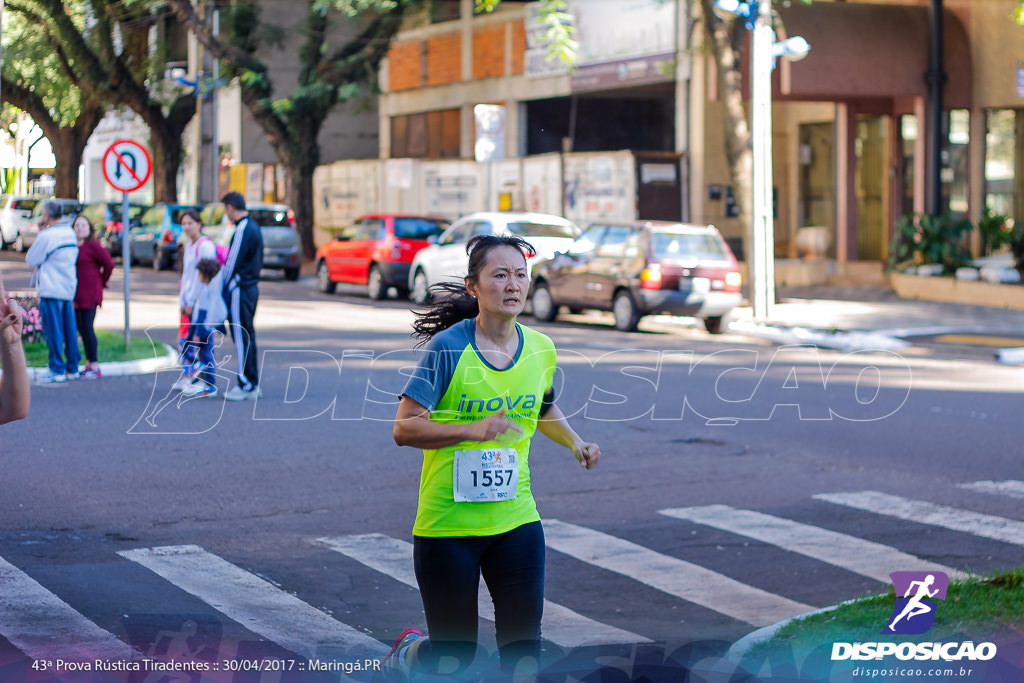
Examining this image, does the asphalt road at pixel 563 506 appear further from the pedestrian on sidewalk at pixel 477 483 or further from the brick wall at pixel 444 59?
the brick wall at pixel 444 59

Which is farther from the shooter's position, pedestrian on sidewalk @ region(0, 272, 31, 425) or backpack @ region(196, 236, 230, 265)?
backpack @ region(196, 236, 230, 265)

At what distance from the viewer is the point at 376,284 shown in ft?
95.7

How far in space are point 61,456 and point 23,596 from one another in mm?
4210

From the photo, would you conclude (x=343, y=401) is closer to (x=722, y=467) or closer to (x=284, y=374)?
(x=284, y=374)

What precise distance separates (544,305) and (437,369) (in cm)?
1904

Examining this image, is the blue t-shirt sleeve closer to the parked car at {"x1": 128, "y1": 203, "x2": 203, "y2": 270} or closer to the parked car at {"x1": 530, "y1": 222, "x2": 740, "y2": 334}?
the parked car at {"x1": 530, "y1": 222, "x2": 740, "y2": 334}

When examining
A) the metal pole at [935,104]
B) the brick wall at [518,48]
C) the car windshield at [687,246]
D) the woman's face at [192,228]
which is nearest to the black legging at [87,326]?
the woman's face at [192,228]

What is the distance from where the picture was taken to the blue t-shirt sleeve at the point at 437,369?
4863mm

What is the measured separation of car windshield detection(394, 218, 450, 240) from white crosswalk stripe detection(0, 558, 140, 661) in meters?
22.3

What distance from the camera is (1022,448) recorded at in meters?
11.8

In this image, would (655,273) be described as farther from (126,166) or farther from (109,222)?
(109,222)

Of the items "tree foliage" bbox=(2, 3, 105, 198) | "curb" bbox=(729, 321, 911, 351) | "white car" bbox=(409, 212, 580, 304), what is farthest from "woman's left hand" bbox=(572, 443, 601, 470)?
"tree foliage" bbox=(2, 3, 105, 198)

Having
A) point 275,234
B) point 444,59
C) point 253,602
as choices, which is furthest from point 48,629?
point 444,59

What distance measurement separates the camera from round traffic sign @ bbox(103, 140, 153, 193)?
63.1ft
